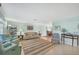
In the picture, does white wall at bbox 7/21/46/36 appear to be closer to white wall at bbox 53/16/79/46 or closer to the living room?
the living room

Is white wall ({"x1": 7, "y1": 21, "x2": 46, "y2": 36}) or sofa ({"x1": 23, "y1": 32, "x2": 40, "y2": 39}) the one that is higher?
white wall ({"x1": 7, "y1": 21, "x2": 46, "y2": 36})

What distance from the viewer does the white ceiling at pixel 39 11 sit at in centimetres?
198

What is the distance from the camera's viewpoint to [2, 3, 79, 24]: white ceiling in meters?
1.98

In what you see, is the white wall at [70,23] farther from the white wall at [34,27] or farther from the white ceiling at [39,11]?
the white wall at [34,27]

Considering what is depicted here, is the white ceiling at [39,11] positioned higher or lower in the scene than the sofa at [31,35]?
higher

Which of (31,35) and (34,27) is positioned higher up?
(34,27)

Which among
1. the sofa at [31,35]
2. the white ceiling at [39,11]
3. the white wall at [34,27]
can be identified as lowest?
the sofa at [31,35]

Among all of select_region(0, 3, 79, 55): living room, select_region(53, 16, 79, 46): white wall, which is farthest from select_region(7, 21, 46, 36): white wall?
select_region(53, 16, 79, 46): white wall

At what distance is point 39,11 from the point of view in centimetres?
201

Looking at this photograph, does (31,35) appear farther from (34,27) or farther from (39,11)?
(39,11)

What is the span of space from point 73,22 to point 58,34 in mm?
372

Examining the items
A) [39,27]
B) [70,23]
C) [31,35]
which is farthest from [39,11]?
[70,23]

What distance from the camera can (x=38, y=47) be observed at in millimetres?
2033

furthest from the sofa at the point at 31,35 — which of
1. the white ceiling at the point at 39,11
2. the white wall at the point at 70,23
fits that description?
the white wall at the point at 70,23
